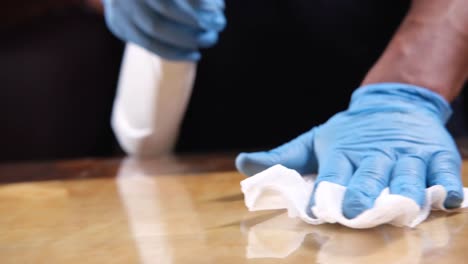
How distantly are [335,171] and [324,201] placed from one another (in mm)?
66

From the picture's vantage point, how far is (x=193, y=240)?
0.56 metres

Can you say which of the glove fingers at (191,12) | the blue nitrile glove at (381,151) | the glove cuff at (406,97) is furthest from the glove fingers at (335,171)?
the glove fingers at (191,12)

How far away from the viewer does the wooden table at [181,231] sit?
511 mm

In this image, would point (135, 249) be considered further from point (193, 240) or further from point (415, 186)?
point (415, 186)

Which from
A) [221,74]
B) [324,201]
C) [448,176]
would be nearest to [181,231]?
[324,201]

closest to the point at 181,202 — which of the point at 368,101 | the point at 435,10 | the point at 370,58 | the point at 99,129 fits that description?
the point at 368,101

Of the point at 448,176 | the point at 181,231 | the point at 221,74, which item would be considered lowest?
the point at 221,74

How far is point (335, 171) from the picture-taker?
611 millimetres

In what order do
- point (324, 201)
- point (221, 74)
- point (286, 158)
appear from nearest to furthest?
point (324, 201), point (286, 158), point (221, 74)

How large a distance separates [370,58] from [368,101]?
380 mm

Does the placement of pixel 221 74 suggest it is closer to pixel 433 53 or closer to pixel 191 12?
pixel 191 12

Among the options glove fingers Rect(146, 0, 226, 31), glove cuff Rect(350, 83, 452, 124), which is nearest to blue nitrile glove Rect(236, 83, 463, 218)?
glove cuff Rect(350, 83, 452, 124)

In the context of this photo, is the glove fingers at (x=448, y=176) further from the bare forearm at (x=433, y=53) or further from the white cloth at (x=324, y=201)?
the bare forearm at (x=433, y=53)

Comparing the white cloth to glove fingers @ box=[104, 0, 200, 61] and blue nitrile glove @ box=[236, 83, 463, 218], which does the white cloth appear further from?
glove fingers @ box=[104, 0, 200, 61]
